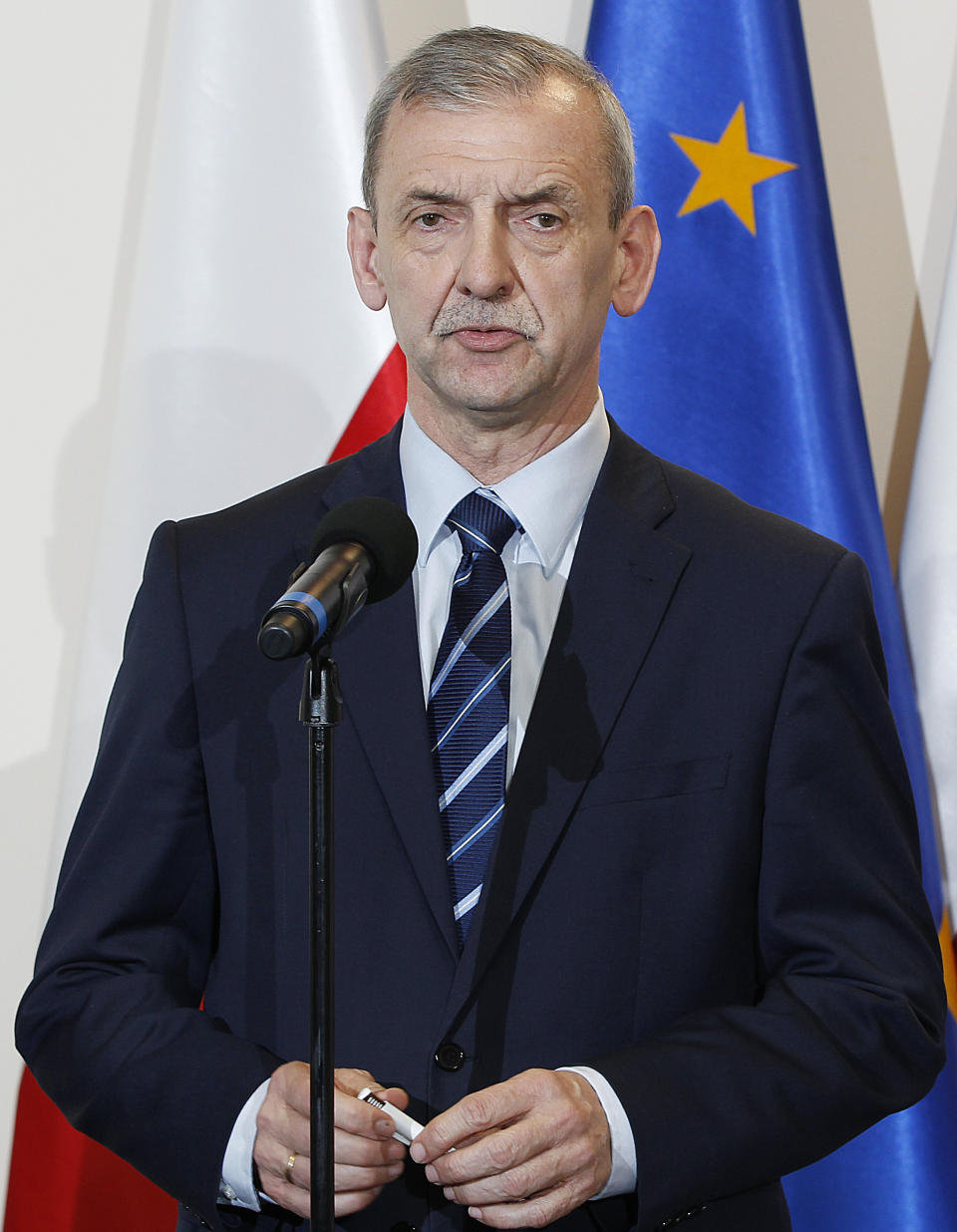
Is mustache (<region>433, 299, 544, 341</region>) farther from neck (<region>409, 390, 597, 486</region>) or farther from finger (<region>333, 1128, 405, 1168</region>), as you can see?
finger (<region>333, 1128, 405, 1168</region>)

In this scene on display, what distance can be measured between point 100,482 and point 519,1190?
1.59 meters

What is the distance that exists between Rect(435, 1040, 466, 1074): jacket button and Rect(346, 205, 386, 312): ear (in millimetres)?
833

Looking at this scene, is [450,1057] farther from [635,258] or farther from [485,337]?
[635,258]

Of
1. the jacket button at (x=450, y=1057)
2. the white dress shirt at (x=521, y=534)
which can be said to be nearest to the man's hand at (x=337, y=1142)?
the jacket button at (x=450, y=1057)

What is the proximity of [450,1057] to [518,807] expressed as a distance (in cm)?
25

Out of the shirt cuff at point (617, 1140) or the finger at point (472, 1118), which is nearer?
the finger at point (472, 1118)

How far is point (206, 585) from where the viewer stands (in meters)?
1.66

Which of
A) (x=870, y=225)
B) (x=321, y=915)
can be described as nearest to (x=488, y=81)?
(x=321, y=915)

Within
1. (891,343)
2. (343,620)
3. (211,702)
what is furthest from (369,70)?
(343,620)

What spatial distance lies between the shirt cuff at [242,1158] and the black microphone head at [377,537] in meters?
0.54

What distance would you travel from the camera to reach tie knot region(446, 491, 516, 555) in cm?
164

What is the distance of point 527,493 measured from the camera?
166 centimetres

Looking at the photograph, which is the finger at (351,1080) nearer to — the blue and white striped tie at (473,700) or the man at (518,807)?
the man at (518,807)

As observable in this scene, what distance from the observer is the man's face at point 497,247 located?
1.58 meters
